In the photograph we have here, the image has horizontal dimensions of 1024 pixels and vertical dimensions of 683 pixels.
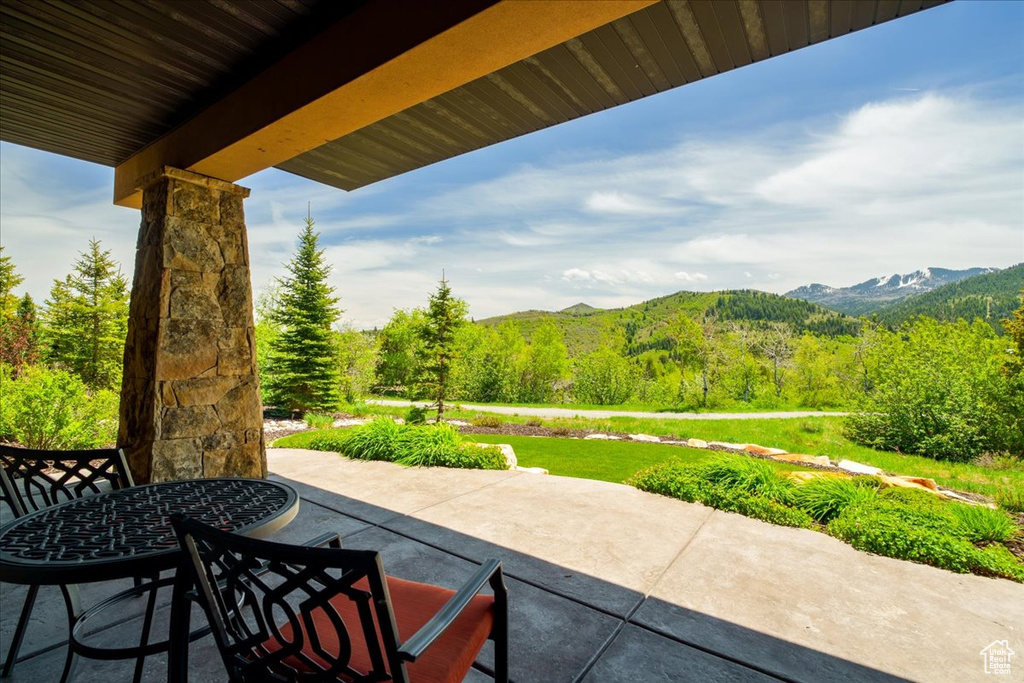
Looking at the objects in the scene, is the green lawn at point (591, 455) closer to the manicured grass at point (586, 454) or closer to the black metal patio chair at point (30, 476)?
the manicured grass at point (586, 454)

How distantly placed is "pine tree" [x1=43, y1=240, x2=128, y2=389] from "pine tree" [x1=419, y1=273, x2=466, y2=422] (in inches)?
246

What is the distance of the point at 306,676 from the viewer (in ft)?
3.16

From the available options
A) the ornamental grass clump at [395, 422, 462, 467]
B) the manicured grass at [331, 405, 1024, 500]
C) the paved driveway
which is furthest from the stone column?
the paved driveway

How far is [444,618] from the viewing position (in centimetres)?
101

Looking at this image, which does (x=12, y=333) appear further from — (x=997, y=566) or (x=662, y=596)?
(x=997, y=566)

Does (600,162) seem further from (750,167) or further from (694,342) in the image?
(694,342)

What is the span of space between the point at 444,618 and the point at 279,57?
276 centimetres

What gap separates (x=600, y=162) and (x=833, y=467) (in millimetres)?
23418

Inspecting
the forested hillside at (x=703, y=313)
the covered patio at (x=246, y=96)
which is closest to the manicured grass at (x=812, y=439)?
the covered patio at (x=246, y=96)

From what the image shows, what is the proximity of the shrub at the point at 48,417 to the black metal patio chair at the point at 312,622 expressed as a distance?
4.84m

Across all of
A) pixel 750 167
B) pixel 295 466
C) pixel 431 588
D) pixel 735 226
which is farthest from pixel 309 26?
pixel 735 226

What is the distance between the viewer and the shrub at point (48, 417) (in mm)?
4258

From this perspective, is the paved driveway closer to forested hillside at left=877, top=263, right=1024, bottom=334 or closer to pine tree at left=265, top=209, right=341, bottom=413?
pine tree at left=265, top=209, right=341, bottom=413

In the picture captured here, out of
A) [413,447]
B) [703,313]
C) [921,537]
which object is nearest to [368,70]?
[413,447]
